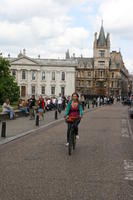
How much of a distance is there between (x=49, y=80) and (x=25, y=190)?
342 feet

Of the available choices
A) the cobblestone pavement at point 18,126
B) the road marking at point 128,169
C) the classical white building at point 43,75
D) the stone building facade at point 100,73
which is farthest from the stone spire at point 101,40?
the road marking at point 128,169

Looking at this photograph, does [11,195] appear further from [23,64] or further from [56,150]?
[23,64]

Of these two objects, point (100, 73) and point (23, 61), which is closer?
point (23, 61)

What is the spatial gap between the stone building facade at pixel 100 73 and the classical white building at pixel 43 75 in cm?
2040

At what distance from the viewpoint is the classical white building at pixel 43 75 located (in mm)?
107688

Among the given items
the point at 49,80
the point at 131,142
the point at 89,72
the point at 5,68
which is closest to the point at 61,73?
the point at 49,80

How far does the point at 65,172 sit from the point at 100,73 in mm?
A: 123685

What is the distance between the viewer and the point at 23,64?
351 ft

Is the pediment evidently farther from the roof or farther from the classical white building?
the roof

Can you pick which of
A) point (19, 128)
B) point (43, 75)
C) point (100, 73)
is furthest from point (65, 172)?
point (100, 73)

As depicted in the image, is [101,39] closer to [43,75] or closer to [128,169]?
[43,75]

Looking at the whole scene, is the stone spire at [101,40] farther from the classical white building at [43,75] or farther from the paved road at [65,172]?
the paved road at [65,172]

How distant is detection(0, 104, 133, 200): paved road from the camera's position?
604 centimetres

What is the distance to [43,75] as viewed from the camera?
109625mm
